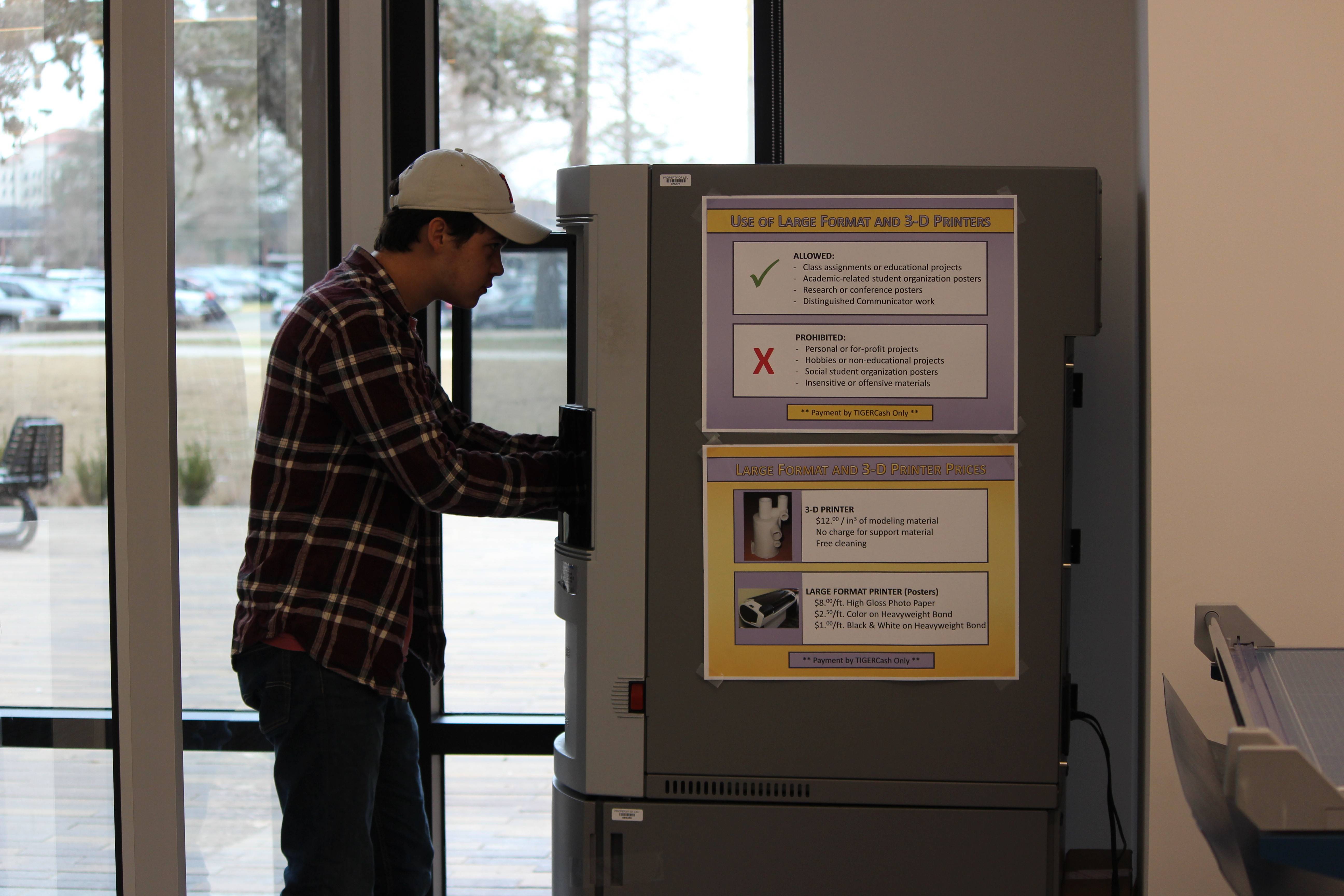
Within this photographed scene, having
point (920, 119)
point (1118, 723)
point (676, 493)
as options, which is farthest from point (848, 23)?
point (1118, 723)

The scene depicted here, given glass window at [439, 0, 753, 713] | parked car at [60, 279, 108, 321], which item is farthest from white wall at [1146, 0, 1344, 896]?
parked car at [60, 279, 108, 321]

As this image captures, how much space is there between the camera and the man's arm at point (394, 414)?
1517 millimetres

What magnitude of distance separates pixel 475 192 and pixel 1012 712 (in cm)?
122

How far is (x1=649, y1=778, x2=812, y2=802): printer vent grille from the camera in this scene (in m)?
1.62

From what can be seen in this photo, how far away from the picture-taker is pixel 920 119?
2158 millimetres

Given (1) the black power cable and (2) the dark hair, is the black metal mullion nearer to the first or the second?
(2) the dark hair

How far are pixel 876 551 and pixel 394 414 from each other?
783 mm

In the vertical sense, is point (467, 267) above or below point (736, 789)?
above

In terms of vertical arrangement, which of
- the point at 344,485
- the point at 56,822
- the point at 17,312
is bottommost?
the point at 56,822

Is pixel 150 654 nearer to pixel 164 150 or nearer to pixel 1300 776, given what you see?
pixel 164 150

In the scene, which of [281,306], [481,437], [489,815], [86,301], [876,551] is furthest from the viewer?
[489,815]

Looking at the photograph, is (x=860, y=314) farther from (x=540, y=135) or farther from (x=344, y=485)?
(x=540, y=135)

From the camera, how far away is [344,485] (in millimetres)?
1565

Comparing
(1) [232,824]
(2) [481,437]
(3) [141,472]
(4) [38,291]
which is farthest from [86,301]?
(1) [232,824]
